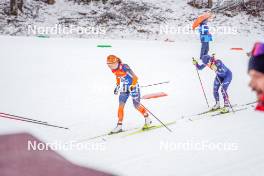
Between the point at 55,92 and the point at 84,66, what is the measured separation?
2.96 metres

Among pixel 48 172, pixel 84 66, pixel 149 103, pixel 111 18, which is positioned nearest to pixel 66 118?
pixel 149 103

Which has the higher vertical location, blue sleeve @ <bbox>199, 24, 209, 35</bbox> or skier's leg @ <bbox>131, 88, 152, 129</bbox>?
blue sleeve @ <bbox>199, 24, 209, 35</bbox>

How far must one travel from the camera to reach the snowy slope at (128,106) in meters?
5.46

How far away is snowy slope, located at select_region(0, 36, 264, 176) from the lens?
5.46m

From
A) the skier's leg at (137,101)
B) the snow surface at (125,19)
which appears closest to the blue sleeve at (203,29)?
the snow surface at (125,19)

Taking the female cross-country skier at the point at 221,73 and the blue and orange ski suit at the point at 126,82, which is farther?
the female cross-country skier at the point at 221,73

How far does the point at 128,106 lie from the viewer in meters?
8.56

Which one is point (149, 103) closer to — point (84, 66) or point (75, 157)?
point (75, 157)

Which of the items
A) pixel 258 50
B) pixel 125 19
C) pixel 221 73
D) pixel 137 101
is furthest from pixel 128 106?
pixel 125 19

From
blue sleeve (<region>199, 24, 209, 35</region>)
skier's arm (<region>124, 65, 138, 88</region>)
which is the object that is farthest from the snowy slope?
blue sleeve (<region>199, 24, 209, 35</region>)

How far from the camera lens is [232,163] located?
5332mm

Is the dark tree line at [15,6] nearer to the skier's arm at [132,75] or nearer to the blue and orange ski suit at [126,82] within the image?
the blue and orange ski suit at [126,82]

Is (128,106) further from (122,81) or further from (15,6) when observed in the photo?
(15,6)

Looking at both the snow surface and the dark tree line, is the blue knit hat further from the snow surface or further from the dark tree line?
the dark tree line
